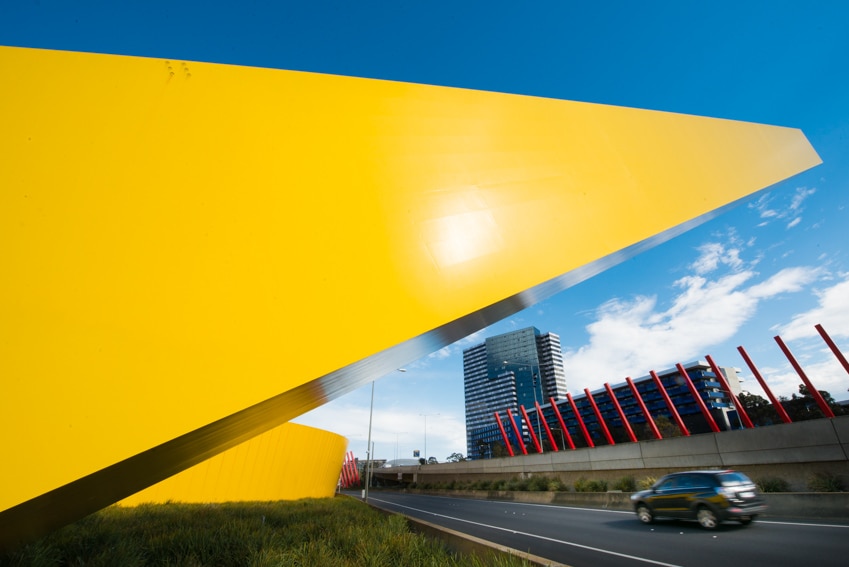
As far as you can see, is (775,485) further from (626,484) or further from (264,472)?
(264,472)

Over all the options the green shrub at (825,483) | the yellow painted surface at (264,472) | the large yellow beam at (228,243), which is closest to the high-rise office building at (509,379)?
the yellow painted surface at (264,472)

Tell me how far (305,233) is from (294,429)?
2167 centimetres

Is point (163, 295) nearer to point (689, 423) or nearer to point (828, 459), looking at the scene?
point (828, 459)

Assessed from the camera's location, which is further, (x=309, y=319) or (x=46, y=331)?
(x=309, y=319)

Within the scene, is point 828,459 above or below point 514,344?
below

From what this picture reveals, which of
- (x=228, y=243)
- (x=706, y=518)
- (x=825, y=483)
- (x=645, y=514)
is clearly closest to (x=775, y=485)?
(x=825, y=483)

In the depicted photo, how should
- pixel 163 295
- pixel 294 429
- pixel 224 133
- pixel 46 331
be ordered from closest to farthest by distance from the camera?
1. pixel 46 331
2. pixel 163 295
3. pixel 224 133
4. pixel 294 429

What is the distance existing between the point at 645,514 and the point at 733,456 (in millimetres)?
7407

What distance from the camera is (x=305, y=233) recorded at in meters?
2.40

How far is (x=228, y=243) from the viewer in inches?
88.0

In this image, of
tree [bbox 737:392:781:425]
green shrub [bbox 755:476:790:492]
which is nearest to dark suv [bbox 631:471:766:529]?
green shrub [bbox 755:476:790:492]

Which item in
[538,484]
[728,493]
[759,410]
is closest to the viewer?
[728,493]

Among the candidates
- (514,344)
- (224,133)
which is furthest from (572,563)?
(514,344)

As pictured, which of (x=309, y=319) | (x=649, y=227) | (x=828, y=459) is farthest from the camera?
(x=828, y=459)
